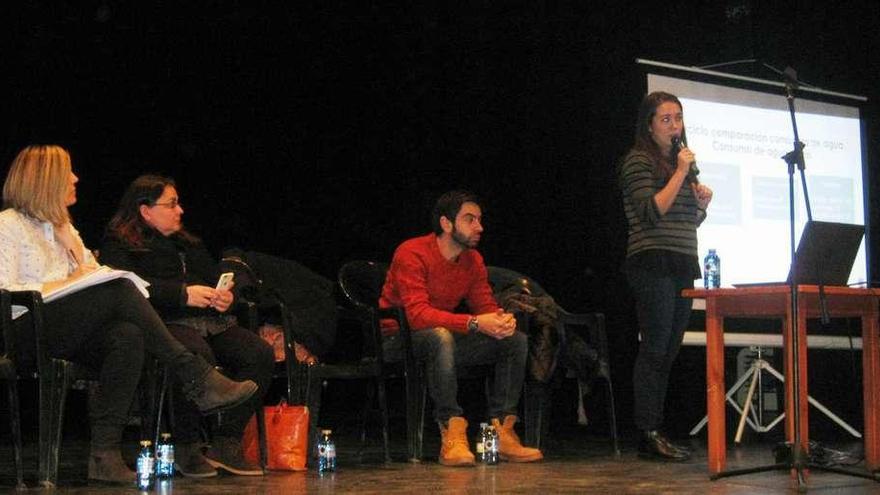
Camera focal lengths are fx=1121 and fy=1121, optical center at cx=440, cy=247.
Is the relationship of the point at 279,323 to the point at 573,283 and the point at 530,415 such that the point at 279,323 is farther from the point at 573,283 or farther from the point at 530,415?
the point at 573,283

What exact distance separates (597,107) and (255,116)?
1707 mm

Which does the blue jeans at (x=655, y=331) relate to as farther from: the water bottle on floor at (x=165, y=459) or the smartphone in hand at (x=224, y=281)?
the water bottle on floor at (x=165, y=459)

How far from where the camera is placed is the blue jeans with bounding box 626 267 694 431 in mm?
4055

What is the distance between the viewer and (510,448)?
4.19 meters

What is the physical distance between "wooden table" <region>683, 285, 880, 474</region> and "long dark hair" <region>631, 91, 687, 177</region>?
63cm

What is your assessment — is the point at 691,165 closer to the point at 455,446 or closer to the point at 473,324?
the point at 473,324

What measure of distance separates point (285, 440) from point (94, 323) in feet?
2.70

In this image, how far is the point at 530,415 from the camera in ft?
14.8

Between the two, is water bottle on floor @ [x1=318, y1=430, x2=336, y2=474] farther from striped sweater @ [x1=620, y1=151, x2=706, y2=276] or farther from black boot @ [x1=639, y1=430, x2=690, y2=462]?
striped sweater @ [x1=620, y1=151, x2=706, y2=276]

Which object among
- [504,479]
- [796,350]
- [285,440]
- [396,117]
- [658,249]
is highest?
[396,117]

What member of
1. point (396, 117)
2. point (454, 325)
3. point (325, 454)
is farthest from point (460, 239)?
point (396, 117)

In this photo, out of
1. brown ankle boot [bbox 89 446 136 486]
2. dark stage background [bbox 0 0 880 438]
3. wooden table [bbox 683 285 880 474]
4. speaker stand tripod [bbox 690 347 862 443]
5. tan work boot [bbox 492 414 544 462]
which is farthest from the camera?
speaker stand tripod [bbox 690 347 862 443]

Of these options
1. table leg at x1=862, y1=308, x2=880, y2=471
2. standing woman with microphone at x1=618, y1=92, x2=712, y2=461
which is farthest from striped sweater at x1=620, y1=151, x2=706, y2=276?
table leg at x1=862, y1=308, x2=880, y2=471

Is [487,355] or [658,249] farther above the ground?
[658,249]
